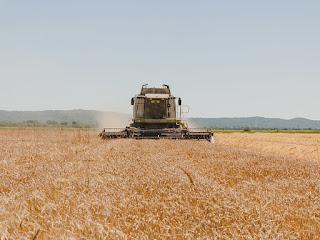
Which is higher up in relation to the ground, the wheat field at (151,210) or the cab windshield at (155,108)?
the cab windshield at (155,108)

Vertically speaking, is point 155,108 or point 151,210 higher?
point 155,108

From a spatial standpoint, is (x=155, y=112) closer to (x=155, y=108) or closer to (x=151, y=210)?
(x=155, y=108)

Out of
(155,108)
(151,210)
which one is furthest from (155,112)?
(151,210)

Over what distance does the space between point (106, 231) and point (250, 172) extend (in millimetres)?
8203

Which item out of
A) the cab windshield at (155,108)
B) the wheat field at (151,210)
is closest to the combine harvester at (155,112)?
the cab windshield at (155,108)

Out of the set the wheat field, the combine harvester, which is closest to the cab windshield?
the combine harvester

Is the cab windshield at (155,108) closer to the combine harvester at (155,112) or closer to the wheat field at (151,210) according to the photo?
the combine harvester at (155,112)

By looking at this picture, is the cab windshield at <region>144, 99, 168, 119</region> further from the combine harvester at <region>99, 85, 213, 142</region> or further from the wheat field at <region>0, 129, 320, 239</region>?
the wheat field at <region>0, 129, 320, 239</region>

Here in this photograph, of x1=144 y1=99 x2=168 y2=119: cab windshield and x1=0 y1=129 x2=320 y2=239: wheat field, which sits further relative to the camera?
x1=144 y1=99 x2=168 y2=119: cab windshield

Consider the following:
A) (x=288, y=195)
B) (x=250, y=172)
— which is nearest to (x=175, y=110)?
(x=250, y=172)

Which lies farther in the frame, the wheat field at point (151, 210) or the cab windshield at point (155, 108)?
the cab windshield at point (155, 108)

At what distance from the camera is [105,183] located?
7.89 meters

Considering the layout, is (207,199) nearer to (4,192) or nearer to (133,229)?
(133,229)

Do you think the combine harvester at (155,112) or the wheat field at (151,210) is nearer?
the wheat field at (151,210)
